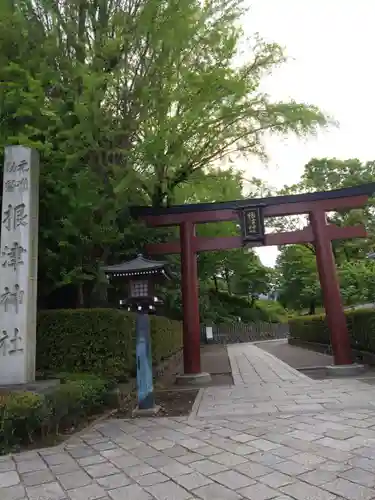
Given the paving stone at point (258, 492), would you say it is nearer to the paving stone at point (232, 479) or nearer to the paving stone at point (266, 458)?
the paving stone at point (232, 479)

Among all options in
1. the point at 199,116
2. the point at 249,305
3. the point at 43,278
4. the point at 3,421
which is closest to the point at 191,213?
the point at 199,116

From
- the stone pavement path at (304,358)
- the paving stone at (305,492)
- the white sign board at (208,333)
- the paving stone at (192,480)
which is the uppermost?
the white sign board at (208,333)

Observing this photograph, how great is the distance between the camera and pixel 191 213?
485 inches

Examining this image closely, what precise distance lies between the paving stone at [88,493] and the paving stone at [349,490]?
2.07m

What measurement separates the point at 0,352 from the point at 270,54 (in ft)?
37.8

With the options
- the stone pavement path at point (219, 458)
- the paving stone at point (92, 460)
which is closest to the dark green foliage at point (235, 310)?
the stone pavement path at point (219, 458)

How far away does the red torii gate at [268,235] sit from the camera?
11.6 meters

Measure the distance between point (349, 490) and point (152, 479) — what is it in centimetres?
186

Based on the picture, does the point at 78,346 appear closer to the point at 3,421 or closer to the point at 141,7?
the point at 3,421

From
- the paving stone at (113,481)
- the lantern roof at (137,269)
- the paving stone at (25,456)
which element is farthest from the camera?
the lantern roof at (137,269)

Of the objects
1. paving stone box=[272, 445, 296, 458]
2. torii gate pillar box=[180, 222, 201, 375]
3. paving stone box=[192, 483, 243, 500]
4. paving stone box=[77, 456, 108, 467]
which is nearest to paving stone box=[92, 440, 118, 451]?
paving stone box=[77, 456, 108, 467]

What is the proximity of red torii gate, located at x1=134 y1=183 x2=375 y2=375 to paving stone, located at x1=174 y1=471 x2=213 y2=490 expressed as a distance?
7.68 meters

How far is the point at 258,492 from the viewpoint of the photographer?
343 centimetres

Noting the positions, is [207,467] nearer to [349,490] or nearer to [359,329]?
[349,490]
